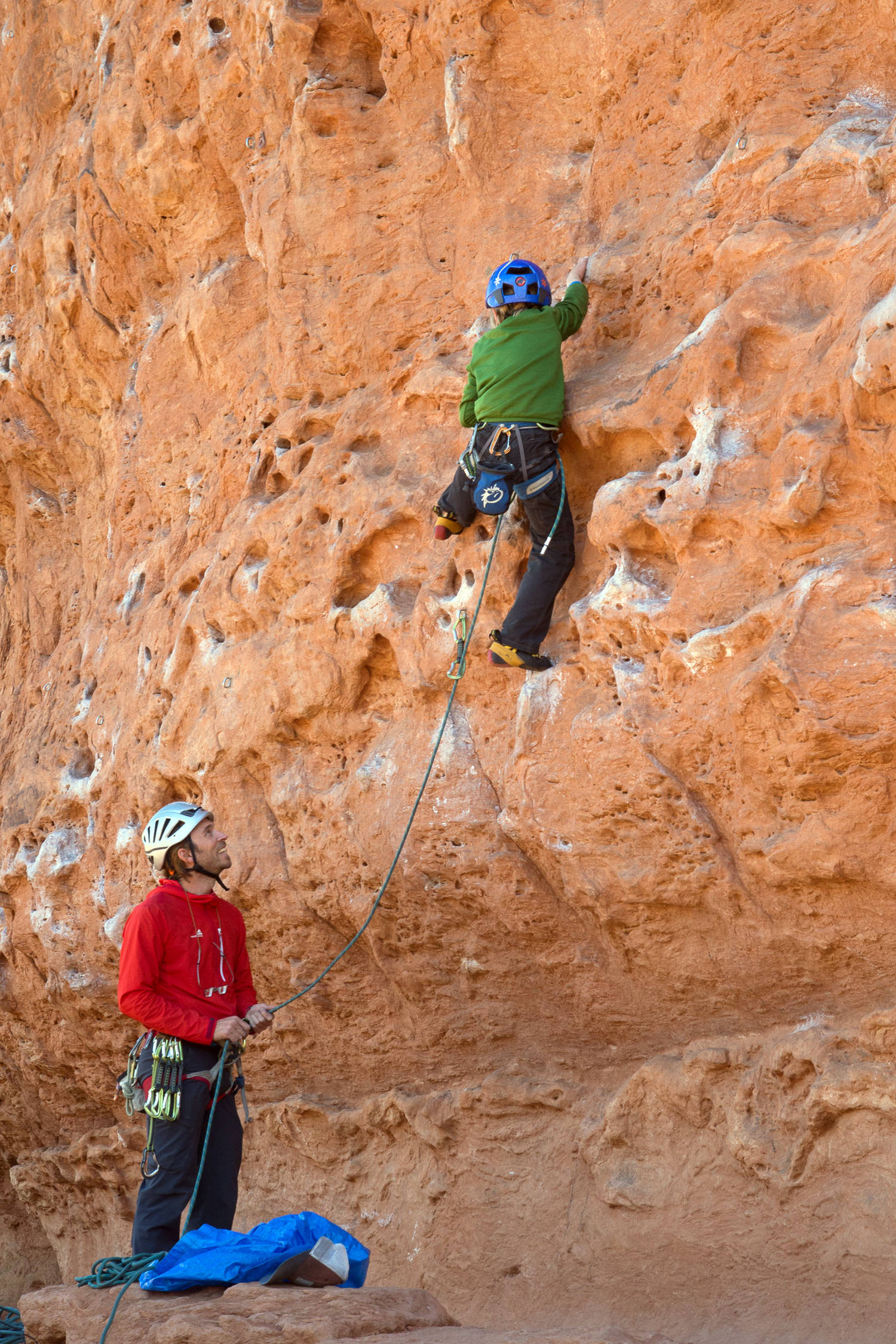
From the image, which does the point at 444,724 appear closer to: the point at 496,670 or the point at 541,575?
the point at 496,670

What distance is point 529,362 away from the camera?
187 inches

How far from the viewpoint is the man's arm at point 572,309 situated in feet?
15.8

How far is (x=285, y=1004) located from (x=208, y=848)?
62 cm

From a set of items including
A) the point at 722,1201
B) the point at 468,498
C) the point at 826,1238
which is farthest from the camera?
the point at 468,498

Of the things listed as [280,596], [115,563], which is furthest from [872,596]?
[115,563]

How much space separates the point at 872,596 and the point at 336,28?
12.8 ft

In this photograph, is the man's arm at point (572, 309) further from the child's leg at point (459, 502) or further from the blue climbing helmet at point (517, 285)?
the child's leg at point (459, 502)

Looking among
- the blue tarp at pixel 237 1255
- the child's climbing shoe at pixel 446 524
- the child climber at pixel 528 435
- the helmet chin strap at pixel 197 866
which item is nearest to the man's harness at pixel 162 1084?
the blue tarp at pixel 237 1255

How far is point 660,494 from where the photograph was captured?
14.4ft

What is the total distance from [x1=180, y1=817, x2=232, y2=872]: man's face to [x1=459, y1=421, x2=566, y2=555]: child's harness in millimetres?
1541

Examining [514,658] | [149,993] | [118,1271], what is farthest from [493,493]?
[118,1271]

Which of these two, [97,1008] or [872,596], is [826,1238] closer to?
[872,596]

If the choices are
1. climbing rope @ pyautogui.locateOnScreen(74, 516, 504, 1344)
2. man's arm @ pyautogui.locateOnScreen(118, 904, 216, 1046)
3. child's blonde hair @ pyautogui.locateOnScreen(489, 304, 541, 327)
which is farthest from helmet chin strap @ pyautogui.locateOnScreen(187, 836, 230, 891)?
child's blonde hair @ pyautogui.locateOnScreen(489, 304, 541, 327)

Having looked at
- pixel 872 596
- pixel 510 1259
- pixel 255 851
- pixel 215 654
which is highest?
pixel 215 654
